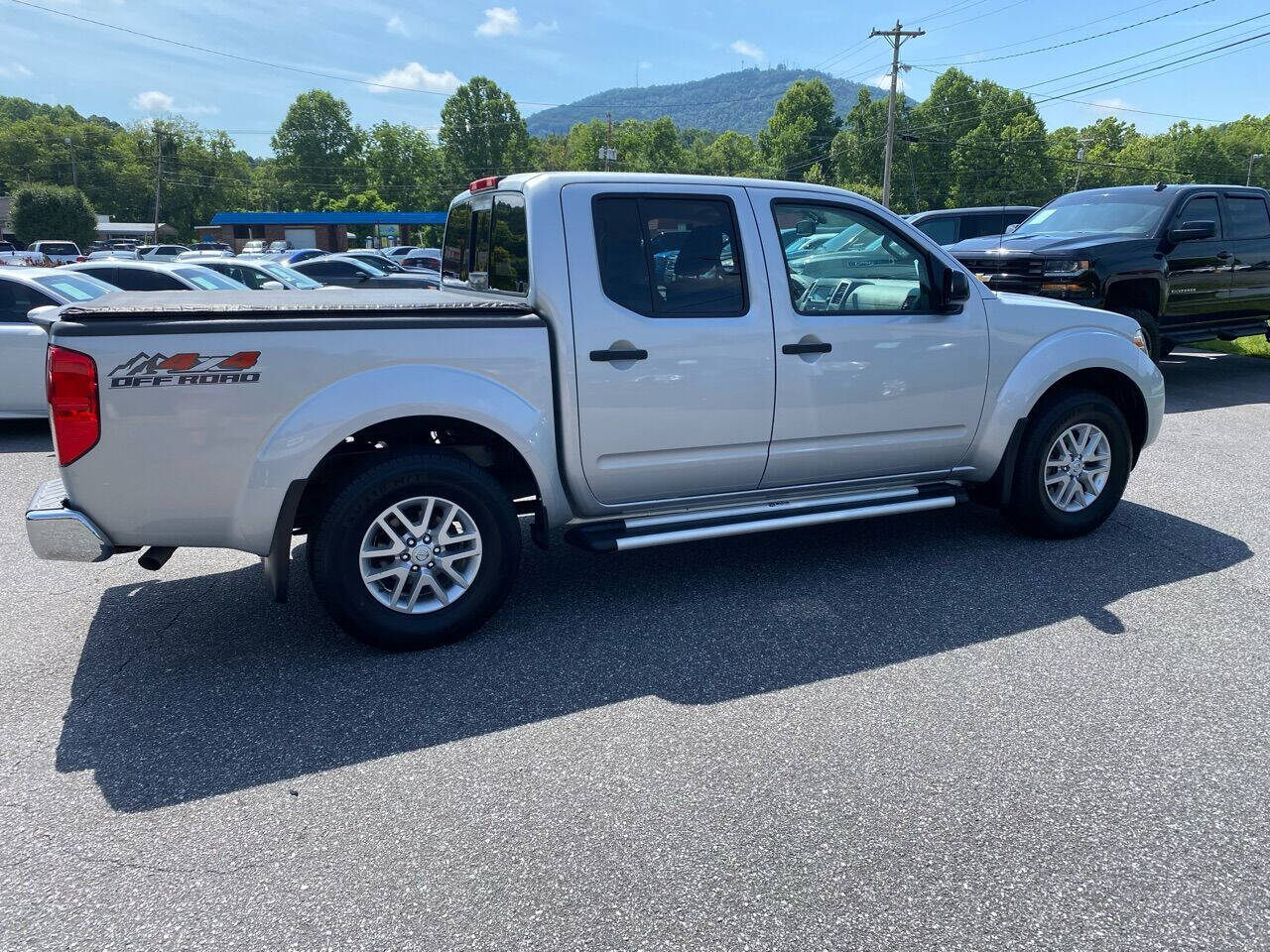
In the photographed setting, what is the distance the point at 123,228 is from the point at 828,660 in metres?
112

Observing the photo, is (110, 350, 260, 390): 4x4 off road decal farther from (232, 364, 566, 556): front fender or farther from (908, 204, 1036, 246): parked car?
(908, 204, 1036, 246): parked car

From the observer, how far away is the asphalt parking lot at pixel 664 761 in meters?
2.42

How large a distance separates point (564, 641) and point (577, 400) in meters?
1.08

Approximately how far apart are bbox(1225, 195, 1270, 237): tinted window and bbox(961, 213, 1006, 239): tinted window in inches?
169

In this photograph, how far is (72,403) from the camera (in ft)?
11.2

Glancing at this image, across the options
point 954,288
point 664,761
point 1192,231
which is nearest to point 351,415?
point 664,761

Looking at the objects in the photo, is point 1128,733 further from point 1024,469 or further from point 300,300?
point 300,300

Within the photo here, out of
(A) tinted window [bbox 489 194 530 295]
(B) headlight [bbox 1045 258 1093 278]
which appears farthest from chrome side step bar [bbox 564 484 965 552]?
(B) headlight [bbox 1045 258 1093 278]

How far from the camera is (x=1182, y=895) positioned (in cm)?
245

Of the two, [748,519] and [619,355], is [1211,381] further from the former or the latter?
[619,355]

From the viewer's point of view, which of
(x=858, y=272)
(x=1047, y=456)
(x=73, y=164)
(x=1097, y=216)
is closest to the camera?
(x=858, y=272)

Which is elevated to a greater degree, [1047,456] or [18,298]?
[18,298]

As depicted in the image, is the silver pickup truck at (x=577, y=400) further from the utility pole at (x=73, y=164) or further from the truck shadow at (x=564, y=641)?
the utility pole at (x=73, y=164)

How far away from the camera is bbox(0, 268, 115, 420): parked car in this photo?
27.2ft
